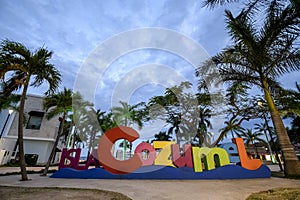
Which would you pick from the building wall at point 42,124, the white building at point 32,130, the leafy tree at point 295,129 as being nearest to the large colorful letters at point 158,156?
the building wall at point 42,124

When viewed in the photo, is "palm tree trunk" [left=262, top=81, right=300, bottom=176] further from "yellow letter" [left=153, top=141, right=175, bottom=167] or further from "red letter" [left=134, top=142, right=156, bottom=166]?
"red letter" [left=134, top=142, right=156, bottom=166]

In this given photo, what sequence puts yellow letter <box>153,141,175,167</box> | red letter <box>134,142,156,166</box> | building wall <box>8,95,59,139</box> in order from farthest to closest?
building wall <box>8,95,59,139</box>, yellow letter <box>153,141,175,167</box>, red letter <box>134,142,156,166</box>

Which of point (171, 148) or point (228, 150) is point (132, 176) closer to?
point (171, 148)

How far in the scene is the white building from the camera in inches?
858

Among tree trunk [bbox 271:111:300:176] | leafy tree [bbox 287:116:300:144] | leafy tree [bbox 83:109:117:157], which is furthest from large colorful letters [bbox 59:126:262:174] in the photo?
leafy tree [bbox 287:116:300:144]

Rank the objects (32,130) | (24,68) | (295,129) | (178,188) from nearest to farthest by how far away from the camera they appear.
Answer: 1. (178,188)
2. (24,68)
3. (32,130)
4. (295,129)

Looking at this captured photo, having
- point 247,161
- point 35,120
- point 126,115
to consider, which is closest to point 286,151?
point 247,161

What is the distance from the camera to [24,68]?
853cm

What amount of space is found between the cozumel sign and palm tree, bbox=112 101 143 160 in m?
12.3

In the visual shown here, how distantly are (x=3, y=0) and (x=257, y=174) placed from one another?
1515cm

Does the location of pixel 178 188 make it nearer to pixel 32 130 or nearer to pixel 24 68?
pixel 24 68

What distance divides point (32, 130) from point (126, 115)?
13007mm

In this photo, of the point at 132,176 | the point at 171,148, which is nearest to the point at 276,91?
the point at 171,148

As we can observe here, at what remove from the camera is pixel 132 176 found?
29.1 feet
